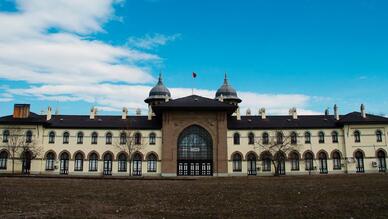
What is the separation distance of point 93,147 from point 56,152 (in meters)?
5.80

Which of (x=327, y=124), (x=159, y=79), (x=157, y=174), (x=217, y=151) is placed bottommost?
(x=157, y=174)

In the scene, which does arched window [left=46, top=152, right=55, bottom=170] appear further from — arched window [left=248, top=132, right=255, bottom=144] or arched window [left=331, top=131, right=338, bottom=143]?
arched window [left=331, top=131, right=338, bottom=143]

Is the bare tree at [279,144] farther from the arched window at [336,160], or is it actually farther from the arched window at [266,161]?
the arched window at [336,160]

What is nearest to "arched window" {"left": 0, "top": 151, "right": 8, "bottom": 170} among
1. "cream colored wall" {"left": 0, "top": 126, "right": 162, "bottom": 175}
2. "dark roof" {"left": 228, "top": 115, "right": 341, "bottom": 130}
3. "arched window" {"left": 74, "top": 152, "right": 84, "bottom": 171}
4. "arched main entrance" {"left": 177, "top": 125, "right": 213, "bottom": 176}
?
"cream colored wall" {"left": 0, "top": 126, "right": 162, "bottom": 175}

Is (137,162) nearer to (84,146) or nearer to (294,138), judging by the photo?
(84,146)

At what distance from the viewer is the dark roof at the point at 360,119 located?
190ft

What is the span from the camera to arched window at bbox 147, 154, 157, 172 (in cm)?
5766

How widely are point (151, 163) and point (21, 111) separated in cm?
2296

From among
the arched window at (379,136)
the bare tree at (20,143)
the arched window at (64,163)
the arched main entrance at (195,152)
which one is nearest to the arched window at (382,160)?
the arched window at (379,136)

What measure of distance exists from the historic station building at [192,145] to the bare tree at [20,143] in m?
0.14

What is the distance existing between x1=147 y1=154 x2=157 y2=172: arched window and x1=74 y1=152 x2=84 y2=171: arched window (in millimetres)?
10511

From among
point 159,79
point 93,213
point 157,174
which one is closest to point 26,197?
point 93,213

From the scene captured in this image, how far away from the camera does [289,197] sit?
59.0 feet

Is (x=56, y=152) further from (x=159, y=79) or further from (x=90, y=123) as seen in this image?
(x=159, y=79)
